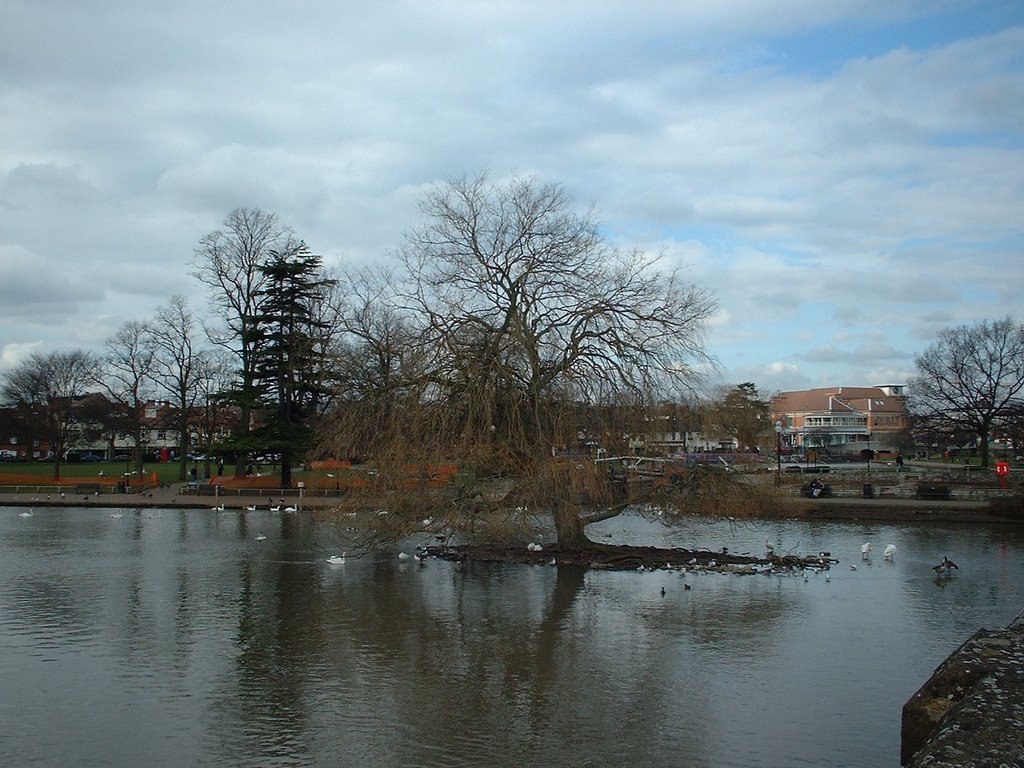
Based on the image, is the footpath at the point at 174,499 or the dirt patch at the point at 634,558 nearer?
the dirt patch at the point at 634,558

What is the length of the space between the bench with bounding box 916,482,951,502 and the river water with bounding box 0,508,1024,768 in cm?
1537

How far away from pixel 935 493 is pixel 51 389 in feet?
220

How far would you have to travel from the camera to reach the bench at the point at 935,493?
1594 inches

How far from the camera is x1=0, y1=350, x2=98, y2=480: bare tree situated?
2509 inches

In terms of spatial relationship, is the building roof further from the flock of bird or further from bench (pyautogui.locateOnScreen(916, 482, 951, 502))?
the flock of bird

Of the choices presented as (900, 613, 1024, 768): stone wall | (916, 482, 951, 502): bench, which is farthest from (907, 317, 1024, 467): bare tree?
(900, 613, 1024, 768): stone wall

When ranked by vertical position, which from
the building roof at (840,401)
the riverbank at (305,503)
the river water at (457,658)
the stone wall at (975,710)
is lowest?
the river water at (457,658)

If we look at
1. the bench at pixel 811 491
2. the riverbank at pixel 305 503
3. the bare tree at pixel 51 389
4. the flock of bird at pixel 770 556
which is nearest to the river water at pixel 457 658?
the flock of bird at pixel 770 556

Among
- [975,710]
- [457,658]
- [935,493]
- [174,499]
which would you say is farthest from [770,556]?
[174,499]

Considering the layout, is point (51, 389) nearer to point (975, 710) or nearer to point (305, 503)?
point (305, 503)

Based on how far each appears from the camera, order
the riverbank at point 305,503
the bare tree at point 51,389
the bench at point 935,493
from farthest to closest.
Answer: the bare tree at point 51,389, the bench at point 935,493, the riverbank at point 305,503

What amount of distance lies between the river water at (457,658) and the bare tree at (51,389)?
138ft

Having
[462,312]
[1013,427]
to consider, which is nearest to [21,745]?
[462,312]

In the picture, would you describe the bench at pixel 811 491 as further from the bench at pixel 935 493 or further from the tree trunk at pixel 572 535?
the tree trunk at pixel 572 535
